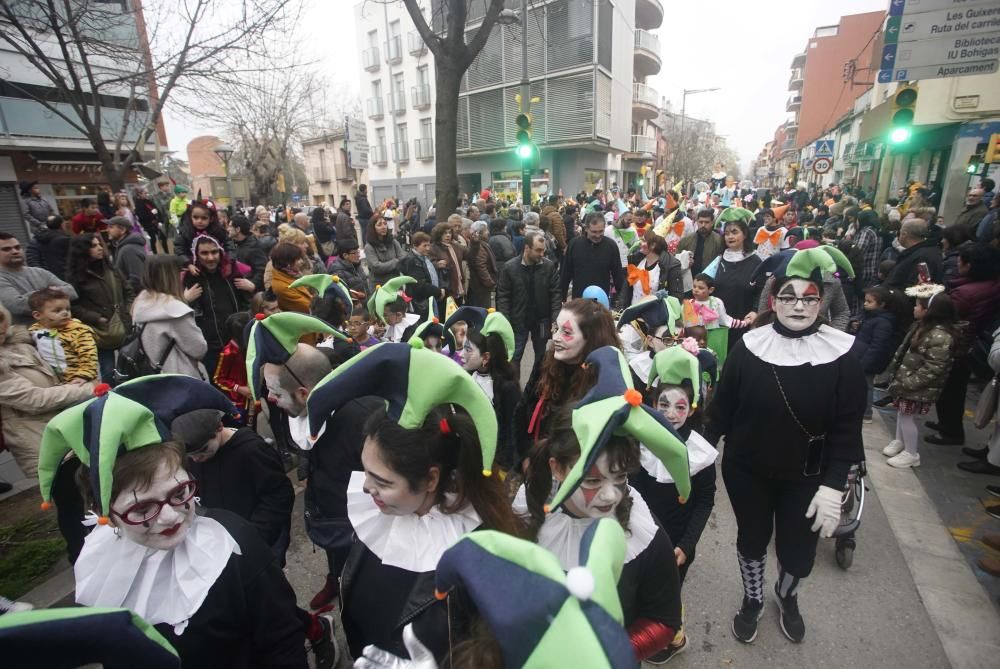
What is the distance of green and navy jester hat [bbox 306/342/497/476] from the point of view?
5.11 ft

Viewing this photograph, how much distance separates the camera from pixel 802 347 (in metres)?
2.40

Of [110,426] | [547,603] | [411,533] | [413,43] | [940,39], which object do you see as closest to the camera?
[547,603]

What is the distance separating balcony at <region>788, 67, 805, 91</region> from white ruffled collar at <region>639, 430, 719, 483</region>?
72.7 metres

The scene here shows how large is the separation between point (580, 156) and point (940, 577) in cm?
2444

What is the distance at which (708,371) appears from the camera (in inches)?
125

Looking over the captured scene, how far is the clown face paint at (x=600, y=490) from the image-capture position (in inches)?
62.0

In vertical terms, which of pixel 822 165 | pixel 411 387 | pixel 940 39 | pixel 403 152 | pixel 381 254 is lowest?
pixel 381 254

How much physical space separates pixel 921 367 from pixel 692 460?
3.30m

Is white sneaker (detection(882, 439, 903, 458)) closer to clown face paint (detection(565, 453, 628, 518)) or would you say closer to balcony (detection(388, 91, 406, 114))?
clown face paint (detection(565, 453, 628, 518))

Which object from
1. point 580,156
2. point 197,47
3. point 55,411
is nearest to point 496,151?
point 580,156

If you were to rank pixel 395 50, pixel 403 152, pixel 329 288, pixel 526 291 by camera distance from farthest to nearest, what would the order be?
pixel 403 152, pixel 395 50, pixel 526 291, pixel 329 288

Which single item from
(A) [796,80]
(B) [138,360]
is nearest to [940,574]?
(B) [138,360]

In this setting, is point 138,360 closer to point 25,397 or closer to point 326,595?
point 25,397

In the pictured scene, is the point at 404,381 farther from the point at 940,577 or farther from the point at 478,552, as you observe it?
the point at 940,577
